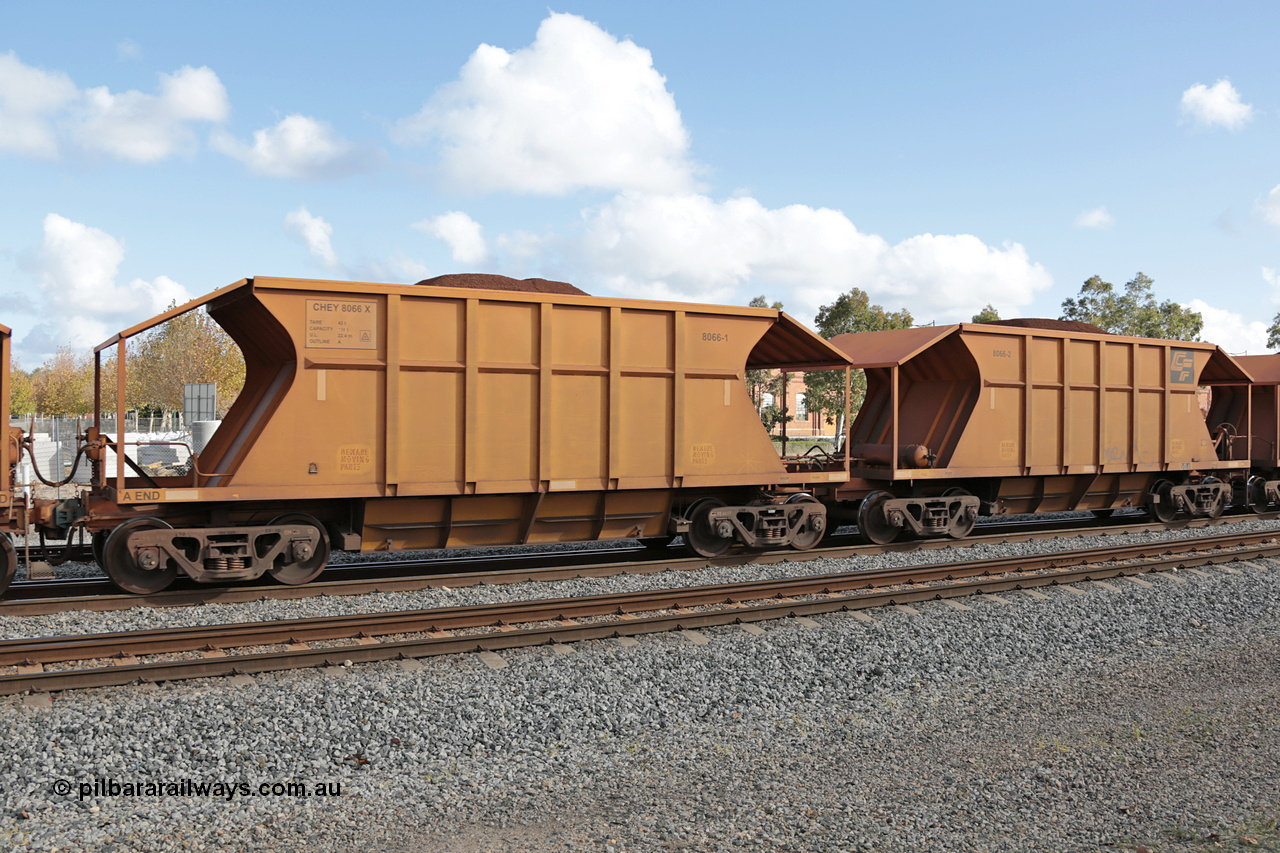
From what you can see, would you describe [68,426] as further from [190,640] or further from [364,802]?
[364,802]

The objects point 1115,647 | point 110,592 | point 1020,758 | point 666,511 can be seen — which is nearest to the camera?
point 1020,758

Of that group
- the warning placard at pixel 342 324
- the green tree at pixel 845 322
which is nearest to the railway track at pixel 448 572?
the warning placard at pixel 342 324

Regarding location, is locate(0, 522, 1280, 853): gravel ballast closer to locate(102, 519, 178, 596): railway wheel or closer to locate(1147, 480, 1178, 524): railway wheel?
locate(102, 519, 178, 596): railway wheel

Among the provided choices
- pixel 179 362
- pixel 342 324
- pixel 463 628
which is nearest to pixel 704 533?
Answer: pixel 463 628

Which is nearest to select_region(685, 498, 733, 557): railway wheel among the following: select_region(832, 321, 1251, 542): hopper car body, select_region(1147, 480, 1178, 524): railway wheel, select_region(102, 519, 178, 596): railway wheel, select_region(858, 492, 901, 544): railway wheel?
select_region(832, 321, 1251, 542): hopper car body

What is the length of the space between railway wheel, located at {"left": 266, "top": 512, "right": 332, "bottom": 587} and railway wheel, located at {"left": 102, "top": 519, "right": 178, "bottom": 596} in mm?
1033

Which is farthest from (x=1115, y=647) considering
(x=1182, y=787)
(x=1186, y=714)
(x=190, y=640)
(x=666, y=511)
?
(x=190, y=640)

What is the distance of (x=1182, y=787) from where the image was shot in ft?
16.9

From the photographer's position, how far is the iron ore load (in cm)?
911

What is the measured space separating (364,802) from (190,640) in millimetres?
3300

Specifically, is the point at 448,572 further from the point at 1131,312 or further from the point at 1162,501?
the point at 1131,312

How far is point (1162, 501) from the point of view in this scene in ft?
52.5

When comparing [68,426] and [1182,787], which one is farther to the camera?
[68,426]

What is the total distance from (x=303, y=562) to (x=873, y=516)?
7.94 meters
